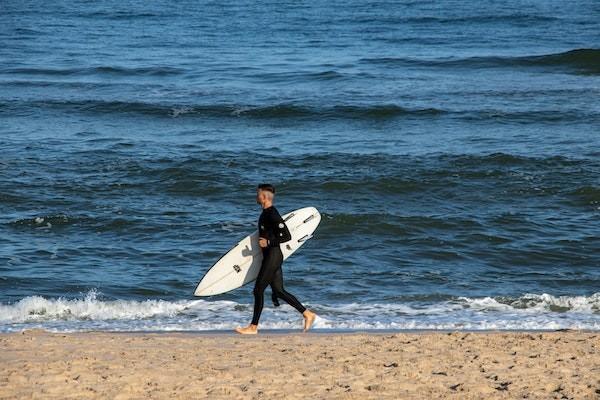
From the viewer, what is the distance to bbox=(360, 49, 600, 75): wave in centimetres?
3117

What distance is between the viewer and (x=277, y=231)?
10047 mm

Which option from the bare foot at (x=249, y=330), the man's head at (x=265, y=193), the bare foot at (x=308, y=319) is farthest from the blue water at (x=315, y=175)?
the man's head at (x=265, y=193)

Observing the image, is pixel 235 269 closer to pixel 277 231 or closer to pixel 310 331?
pixel 310 331

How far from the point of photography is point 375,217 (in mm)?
16031

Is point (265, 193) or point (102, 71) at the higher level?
point (265, 193)

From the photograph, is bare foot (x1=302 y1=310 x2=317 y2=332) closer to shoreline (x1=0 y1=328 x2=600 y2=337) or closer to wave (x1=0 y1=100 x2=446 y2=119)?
shoreline (x1=0 y1=328 x2=600 y2=337)

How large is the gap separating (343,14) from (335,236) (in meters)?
29.3

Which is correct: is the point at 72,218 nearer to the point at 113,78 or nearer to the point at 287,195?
the point at 287,195

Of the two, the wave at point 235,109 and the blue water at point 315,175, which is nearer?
the blue water at point 315,175

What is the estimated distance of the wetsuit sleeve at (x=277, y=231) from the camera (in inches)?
395

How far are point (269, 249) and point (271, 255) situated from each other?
6 centimetres

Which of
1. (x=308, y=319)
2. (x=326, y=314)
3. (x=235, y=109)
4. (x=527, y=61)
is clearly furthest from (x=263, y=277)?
(x=527, y=61)

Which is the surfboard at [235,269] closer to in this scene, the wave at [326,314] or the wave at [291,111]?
the wave at [326,314]

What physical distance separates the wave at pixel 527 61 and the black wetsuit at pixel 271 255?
21.7 metres
